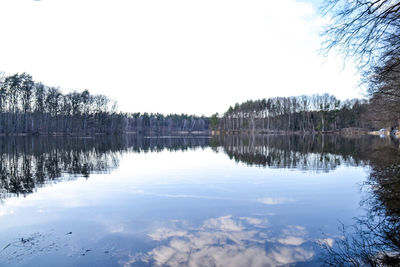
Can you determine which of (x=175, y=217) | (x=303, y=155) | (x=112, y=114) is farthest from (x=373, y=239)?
(x=112, y=114)

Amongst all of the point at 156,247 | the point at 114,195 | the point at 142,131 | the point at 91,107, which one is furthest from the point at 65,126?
the point at 156,247

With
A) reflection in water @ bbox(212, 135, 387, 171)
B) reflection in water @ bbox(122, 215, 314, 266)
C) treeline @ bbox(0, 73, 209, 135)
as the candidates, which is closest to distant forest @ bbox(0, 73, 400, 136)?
treeline @ bbox(0, 73, 209, 135)

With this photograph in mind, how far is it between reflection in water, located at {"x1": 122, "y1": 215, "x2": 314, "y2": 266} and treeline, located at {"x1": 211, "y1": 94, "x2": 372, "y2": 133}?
107528mm

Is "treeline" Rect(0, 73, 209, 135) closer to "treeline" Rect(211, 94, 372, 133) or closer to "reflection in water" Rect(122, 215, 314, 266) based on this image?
"treeline" Rect(211, 94, 372, 133)

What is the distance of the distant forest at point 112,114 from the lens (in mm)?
71500

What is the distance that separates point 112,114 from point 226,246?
105 metres

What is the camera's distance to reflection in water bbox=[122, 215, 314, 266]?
5055mm

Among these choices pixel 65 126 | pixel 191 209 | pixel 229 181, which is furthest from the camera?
pixel 65 126

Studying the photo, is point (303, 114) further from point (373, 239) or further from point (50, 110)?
point (373, 239)

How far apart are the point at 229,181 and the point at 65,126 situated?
8342cm

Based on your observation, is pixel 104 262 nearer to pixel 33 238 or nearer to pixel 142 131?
pixel 33 238

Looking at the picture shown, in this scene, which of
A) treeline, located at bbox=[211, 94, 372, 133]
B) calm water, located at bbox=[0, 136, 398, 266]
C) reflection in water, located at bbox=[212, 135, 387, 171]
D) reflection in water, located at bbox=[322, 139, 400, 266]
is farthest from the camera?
treeline, located at bbox=[211, 94, 372, 133]

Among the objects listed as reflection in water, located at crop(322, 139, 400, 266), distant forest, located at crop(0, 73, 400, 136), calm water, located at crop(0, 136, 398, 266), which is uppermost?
distant forest, located at crop(0, 73, 400, 136)

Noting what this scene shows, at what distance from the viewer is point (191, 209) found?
28.2 ft
